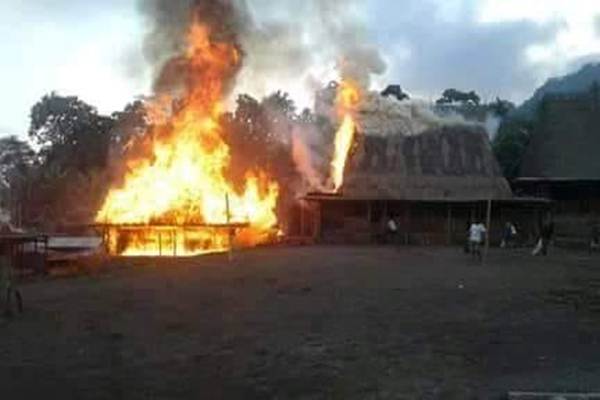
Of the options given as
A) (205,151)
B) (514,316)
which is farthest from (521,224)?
(514,316)

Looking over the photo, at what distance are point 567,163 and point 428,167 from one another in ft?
26.9

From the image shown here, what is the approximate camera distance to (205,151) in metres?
46.2

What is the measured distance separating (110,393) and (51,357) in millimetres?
3196

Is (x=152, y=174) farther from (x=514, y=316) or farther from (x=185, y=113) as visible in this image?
(x=514, y=316)

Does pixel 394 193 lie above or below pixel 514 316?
above

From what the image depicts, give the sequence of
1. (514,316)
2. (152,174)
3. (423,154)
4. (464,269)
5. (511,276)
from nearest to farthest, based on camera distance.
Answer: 1. (514,316)
2. (511,276)
3. (464,269)
4. (152,174)
5. (423,154)

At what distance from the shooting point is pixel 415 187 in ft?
165

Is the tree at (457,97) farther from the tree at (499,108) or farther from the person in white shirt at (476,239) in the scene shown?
the person in white shirt at (476,239)

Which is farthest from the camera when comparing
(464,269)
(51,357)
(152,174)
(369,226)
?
(369,226)

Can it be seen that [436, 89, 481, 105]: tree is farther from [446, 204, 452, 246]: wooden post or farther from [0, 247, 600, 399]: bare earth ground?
[0, 247, 600, 399]: bare earth ground

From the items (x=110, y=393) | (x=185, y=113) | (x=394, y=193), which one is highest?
(x=185, y=113)

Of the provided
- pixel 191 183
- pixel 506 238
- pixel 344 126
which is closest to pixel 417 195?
pixel 506 238

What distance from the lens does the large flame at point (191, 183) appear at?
43000 mm

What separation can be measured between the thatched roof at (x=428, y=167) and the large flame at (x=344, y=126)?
112cm
